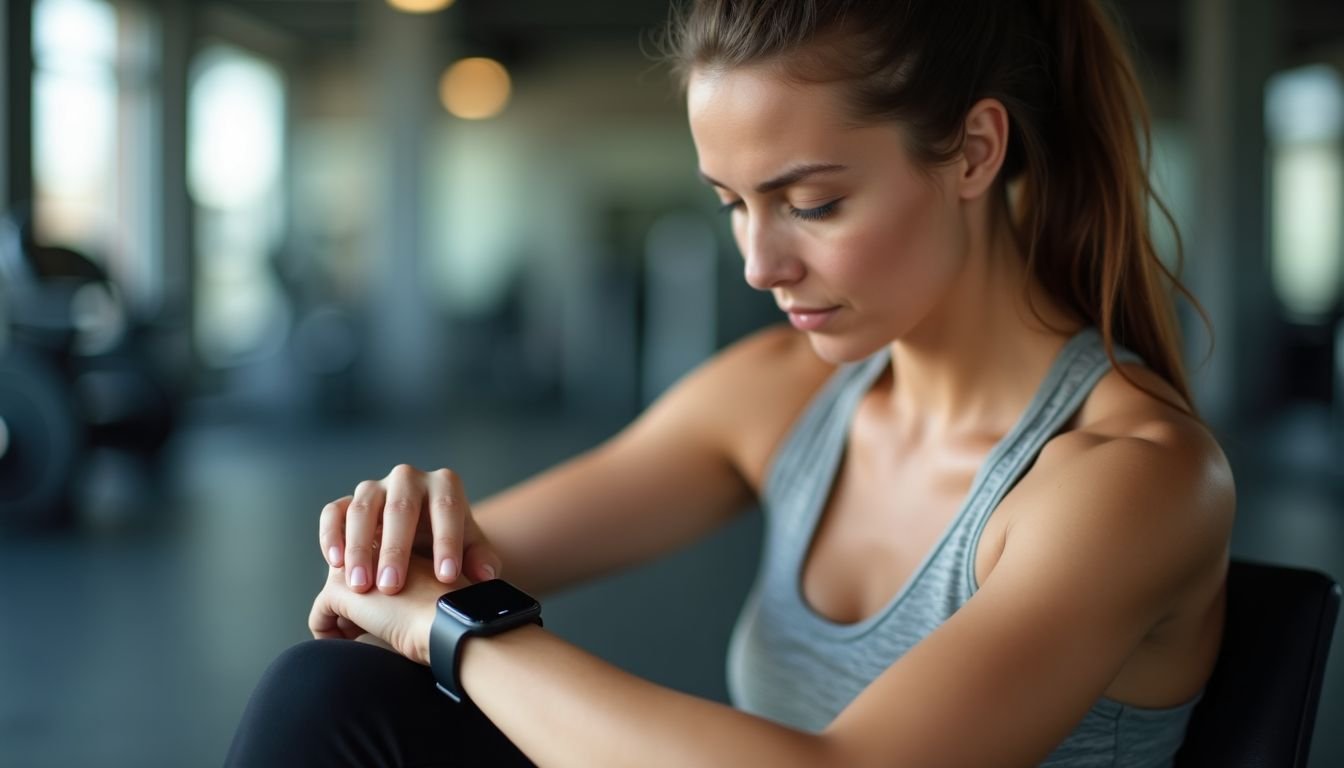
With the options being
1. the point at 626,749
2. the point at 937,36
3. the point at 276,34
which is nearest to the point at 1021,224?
the point at 937,36

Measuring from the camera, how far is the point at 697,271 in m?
7.98

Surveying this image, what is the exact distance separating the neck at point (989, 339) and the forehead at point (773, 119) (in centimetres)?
22

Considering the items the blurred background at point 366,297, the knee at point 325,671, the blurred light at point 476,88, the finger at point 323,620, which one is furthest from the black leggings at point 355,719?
the blurred light at point 476,88

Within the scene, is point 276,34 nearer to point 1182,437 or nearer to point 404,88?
point 404,88

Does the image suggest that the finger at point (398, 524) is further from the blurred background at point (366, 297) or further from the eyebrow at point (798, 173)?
the blurred background at point (366, 297)

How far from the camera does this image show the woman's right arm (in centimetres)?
116

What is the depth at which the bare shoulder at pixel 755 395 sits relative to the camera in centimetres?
121

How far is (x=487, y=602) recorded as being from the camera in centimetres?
84

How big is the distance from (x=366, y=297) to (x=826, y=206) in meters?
7.57

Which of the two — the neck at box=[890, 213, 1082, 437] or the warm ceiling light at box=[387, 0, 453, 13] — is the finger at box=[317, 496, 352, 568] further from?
the warm ceiling light at box=[387, 0, 453, 13]

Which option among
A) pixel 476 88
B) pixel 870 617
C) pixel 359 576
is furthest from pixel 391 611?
pixel 476 88

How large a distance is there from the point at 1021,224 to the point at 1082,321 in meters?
0.10

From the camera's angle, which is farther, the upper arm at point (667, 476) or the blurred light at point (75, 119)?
the blurred light at point (75, 119)

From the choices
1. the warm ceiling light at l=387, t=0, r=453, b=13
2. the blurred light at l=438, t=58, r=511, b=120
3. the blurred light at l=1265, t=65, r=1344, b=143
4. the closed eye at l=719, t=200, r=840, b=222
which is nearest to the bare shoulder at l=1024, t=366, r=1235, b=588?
the closed eye at l=719, t=200, r=840, b=222
